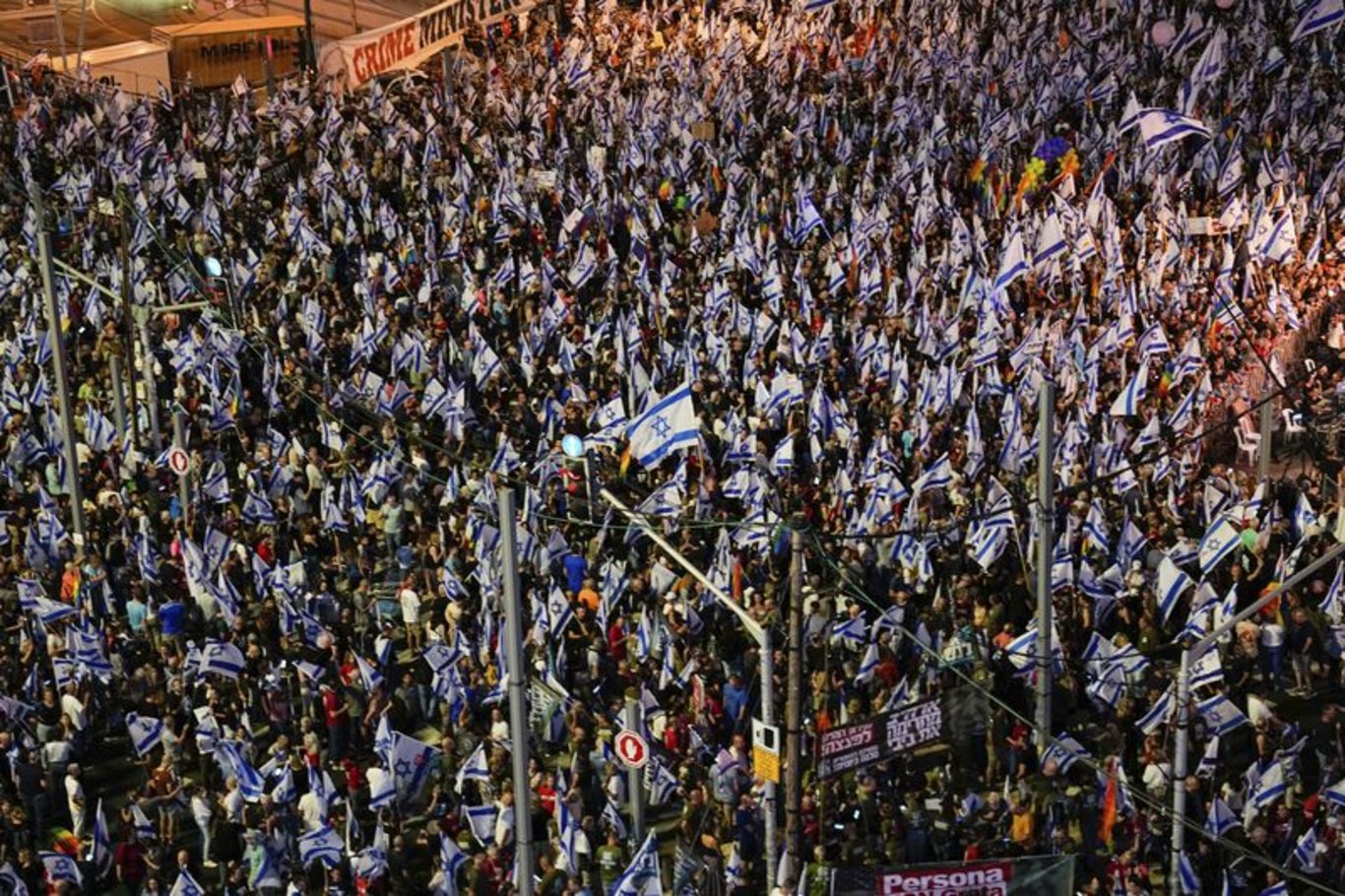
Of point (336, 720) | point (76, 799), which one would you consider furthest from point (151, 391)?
point (76, 799)

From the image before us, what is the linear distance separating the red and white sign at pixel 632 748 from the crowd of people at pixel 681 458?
806 mm

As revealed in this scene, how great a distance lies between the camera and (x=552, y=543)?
27.2 meters

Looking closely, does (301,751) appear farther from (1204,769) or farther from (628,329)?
(628,329)

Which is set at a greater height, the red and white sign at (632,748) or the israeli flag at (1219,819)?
the red and white sign at (632,748)

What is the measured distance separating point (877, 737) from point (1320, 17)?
25.1 metres

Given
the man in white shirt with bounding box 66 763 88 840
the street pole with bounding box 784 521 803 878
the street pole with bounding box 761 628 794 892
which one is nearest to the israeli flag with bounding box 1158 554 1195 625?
the street pole with bounding box 761 628 794 892

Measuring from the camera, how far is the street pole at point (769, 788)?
20547mm

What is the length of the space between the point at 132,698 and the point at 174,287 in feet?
39.5

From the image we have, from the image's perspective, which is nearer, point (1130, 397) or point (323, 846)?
point (323, 846)

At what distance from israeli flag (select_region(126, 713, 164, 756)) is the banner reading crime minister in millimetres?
28617

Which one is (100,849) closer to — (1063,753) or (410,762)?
(410,762)

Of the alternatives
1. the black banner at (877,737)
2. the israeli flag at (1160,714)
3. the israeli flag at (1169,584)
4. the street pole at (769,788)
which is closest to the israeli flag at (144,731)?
the street pole at (769,788)

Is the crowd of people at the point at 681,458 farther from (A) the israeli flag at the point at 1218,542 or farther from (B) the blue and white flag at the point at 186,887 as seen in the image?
(B) the blue and white flag at the point at 186,887

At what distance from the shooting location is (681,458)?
95.3 ft
